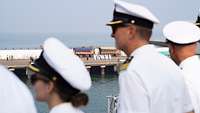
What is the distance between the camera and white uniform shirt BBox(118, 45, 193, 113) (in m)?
2.99

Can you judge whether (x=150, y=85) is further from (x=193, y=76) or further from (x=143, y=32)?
(x=193, y=76)

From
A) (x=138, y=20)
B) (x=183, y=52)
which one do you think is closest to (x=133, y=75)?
(x=138, y=20)

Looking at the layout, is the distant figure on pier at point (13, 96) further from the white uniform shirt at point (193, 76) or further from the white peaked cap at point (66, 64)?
the white uniform shirt at point (193, 76)

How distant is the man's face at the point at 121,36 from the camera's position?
312 cm

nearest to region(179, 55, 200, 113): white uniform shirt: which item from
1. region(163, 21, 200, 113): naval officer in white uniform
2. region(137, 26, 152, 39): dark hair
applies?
region(163, 21, 200, 113): naval officer in white uniform

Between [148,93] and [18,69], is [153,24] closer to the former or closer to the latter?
[148,93]

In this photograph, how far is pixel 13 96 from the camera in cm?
217

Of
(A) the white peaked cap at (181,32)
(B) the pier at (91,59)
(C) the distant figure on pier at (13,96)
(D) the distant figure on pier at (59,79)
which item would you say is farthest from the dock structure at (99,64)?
(C) the distant figure on pier at (13,96)

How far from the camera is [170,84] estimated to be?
3154mm

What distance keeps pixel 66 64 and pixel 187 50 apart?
134cm

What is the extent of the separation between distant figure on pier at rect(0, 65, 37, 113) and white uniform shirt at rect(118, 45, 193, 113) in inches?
33.3

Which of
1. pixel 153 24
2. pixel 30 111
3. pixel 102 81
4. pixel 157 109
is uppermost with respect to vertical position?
pixel 153 24

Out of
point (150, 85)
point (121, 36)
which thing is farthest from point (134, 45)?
point (150, 85)

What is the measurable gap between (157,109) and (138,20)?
1.84ft
